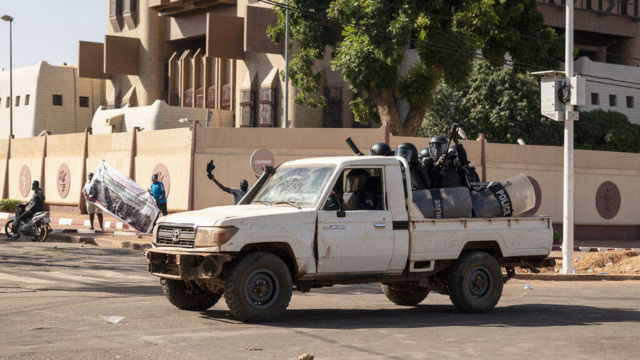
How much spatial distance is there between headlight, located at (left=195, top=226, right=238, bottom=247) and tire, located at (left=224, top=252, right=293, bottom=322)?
0.36 metres

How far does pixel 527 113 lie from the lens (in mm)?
42250

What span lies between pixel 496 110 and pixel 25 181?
24.7 meters

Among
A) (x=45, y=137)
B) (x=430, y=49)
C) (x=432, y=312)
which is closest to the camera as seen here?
(x=432, y=312)

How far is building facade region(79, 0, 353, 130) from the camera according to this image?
45.3m

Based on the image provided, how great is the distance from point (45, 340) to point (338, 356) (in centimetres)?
285

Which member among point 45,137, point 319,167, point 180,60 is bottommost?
point 319,167

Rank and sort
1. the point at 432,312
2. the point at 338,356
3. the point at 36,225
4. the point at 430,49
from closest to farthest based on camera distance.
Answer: the point at 338,356, the point at 432,312, the point at 36,225, the point at 430,49

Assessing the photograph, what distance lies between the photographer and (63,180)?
38406mm

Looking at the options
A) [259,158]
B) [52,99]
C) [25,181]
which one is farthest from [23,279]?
[52,99]

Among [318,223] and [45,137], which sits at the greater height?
[45,137]

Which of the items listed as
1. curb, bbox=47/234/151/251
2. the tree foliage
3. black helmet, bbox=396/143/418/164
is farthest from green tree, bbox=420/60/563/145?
black helmet, bbox=396/143/418/164

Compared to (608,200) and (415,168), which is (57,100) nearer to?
(608,200)

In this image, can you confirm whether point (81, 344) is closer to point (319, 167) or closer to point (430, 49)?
point (319, 167)

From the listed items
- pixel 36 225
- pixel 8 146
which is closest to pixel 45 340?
pixel 36 225
